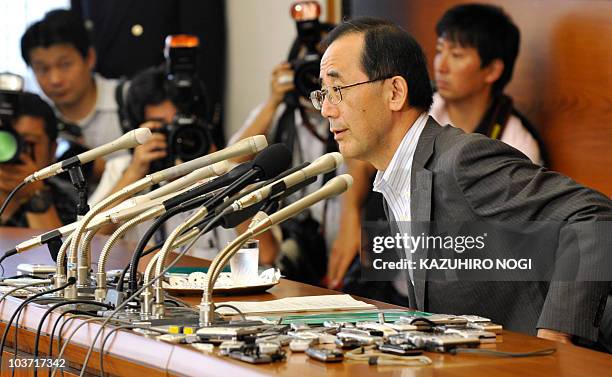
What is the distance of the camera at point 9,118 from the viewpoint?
4.92 metres

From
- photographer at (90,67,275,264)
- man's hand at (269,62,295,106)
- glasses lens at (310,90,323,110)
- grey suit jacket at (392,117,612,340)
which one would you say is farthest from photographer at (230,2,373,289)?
grey suit jacket at (392,117,612,340)

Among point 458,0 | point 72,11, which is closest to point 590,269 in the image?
point 458,0

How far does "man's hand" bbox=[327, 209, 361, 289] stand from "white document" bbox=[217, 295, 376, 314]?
8.39 feet

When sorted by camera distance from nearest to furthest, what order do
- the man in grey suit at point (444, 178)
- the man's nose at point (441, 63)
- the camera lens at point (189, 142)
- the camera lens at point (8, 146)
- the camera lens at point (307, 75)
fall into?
the man in grey suit at point (444, 178), the man's nose at point (441, 63), the camera lens at point (189, 142), the camera lens at point (307, 75), the camera lens at point (8, 146)

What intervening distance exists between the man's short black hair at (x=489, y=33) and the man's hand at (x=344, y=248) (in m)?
1.02

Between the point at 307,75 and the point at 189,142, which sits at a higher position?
the point at 307,75

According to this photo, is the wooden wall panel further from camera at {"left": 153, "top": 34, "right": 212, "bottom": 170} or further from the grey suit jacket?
the grey suit jacket

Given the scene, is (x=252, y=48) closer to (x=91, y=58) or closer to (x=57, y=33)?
(x=91, y=58)

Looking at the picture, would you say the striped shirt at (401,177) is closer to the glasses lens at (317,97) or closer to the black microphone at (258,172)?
the glasses lens at (317,97)

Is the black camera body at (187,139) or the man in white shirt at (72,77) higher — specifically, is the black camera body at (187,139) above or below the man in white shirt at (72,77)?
below

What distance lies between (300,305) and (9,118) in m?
3.15

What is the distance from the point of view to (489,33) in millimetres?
4133

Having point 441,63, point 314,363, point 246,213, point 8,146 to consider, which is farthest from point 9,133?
point 314,363

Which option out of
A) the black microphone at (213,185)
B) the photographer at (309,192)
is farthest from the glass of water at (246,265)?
the photographer at (309,192)
